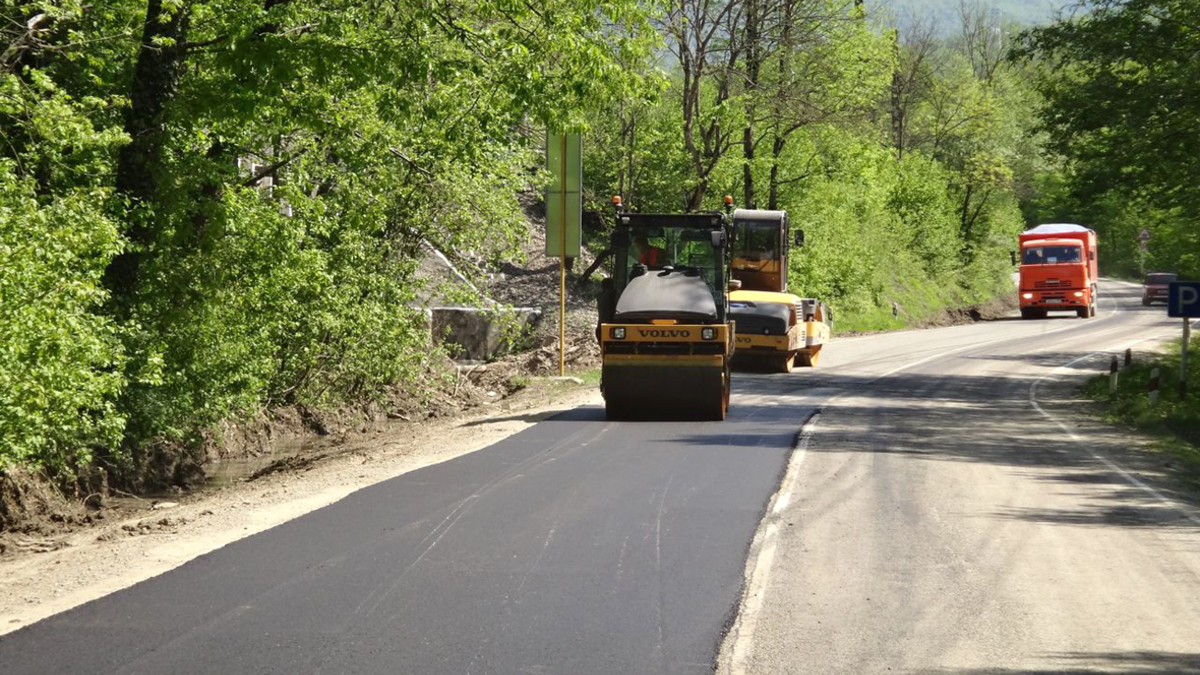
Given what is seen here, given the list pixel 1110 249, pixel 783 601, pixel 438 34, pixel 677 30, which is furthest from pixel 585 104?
pixel 1110 249

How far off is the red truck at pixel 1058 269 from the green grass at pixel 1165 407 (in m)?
26.0

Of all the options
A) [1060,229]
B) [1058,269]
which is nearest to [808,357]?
[1058,269]

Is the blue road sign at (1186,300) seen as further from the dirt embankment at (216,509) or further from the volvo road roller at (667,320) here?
the dirt embankment at (216,509)

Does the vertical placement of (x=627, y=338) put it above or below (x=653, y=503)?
above

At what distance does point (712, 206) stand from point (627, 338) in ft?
81.5

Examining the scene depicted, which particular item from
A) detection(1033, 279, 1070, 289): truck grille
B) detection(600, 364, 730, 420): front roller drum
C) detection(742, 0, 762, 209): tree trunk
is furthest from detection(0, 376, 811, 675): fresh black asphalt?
detection(1033, 279, 1070, 289): truck grille

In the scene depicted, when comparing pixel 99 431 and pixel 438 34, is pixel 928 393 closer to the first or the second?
pixel 438 34

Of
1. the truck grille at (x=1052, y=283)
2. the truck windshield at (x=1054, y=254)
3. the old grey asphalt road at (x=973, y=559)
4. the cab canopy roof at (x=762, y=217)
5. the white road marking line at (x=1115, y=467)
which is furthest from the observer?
the truck grille at (x=1052, y=283)

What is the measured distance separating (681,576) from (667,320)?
34.4 feet

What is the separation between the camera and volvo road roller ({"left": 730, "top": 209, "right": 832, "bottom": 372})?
29.5 m

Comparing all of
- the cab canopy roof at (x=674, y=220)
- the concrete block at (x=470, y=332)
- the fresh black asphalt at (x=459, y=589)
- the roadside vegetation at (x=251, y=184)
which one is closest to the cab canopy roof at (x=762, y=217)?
the concrete block at (x=470, y=332)

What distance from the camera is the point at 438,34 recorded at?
1781cm

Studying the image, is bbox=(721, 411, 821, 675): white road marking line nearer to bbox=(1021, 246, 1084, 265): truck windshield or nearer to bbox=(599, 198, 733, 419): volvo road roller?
bbox=(599, 198, 733, 419): volvo road roller

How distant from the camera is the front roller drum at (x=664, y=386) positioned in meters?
20.6
